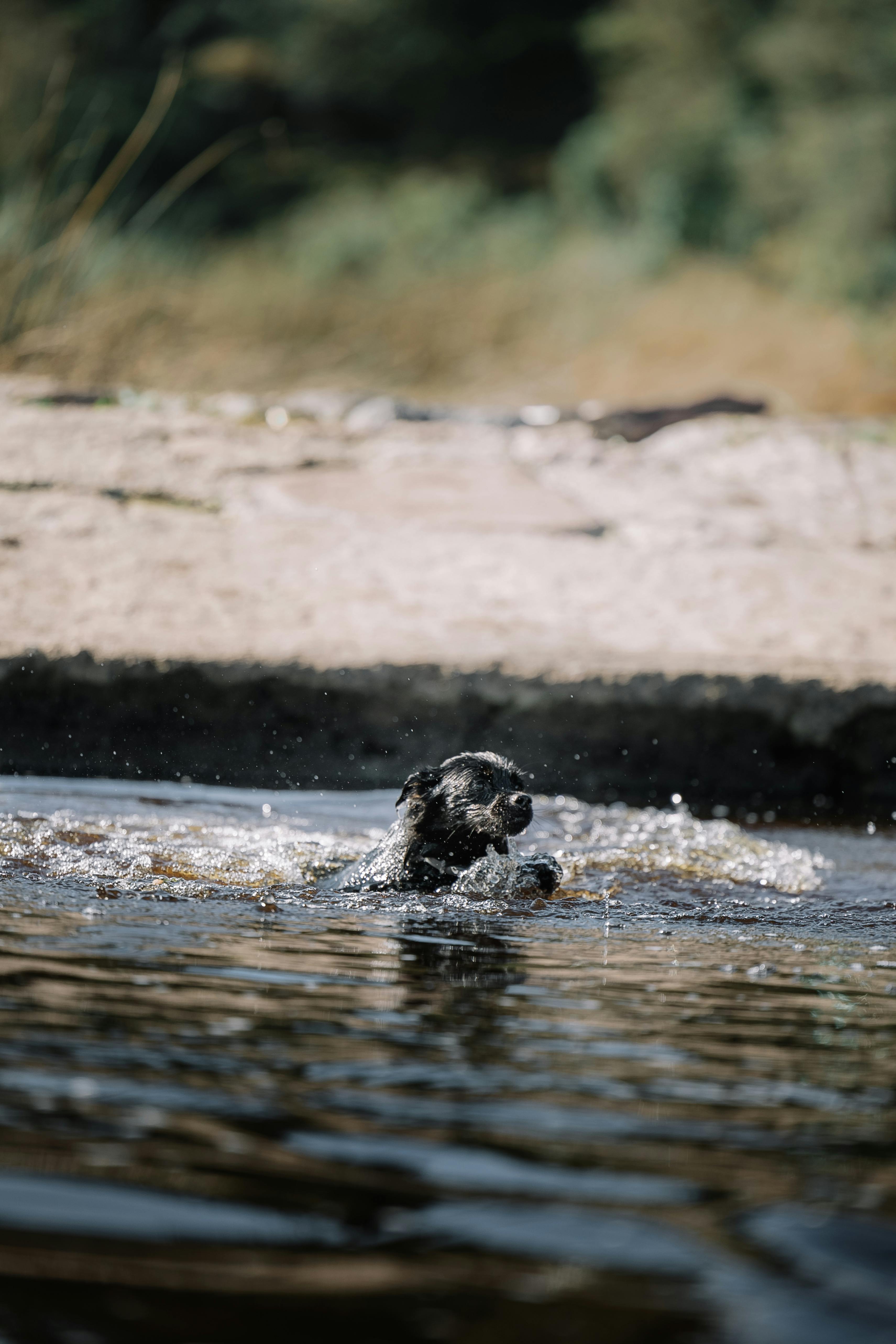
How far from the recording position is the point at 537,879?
3.29 metres

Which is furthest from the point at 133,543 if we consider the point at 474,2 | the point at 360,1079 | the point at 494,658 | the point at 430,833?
the point at 474,2

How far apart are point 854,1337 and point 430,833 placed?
8.42 feet

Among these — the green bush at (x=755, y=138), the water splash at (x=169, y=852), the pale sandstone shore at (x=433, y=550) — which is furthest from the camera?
the green bush at (x=755, y=138)

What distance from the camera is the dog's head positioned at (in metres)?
3.49

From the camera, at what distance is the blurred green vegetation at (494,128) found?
19859mm

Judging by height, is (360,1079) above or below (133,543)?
below

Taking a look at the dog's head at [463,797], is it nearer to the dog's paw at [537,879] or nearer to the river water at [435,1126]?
the dog's paw at [537,879]

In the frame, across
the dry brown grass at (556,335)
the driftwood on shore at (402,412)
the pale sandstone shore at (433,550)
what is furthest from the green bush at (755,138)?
the pale sandstone shore at (433,550)

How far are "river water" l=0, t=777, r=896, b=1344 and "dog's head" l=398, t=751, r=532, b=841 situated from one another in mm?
729

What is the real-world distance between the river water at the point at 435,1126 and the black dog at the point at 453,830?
1.84 feet

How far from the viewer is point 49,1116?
133cm

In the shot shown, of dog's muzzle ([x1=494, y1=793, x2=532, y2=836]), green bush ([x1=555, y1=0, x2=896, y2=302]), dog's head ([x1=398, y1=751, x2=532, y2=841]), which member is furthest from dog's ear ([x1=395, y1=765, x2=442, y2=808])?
green bush ([x1=555, y1=0, x2=896, y2=302])

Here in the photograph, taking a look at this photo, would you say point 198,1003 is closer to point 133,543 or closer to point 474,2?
point 133,543

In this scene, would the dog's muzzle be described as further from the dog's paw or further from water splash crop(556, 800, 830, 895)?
water splash crop(556, 800, 830, 895)
